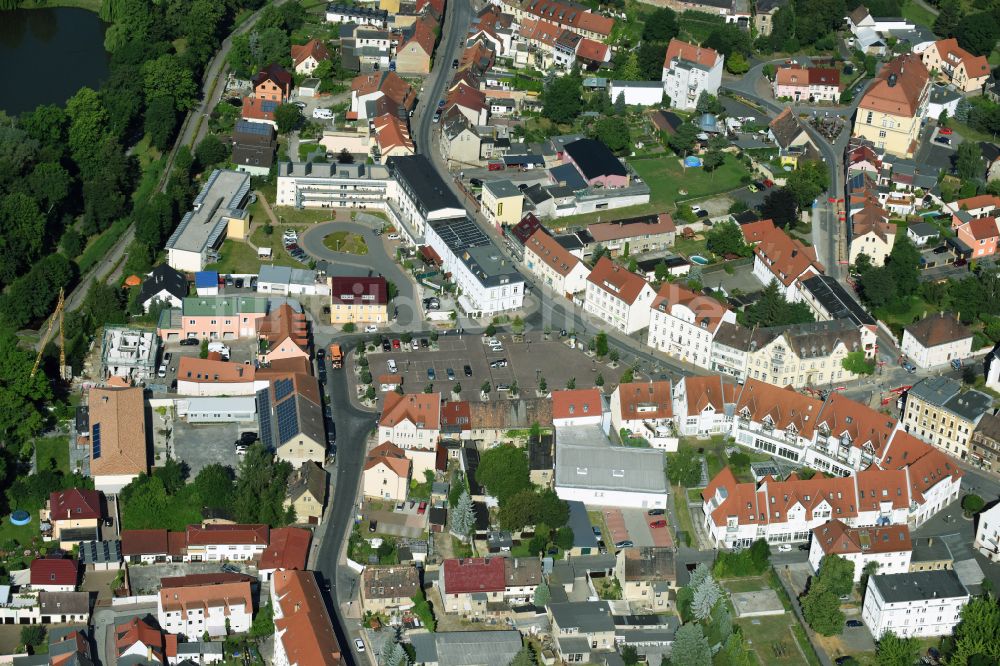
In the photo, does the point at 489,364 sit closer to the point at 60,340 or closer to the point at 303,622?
the point at 60,340

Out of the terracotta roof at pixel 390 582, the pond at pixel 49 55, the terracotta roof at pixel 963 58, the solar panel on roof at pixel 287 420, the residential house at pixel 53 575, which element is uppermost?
the terracotta roof at pixel 963 58

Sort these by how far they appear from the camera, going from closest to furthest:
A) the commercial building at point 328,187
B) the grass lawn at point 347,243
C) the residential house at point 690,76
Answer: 1. the grass lawn at point 347,243
2. the commercial building at point 328,187
3. the residential house at point 690,76

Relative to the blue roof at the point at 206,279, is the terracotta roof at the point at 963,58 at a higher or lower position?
higher

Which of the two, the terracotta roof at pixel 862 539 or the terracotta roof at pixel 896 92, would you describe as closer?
the terracotta roof at pixel 862 539

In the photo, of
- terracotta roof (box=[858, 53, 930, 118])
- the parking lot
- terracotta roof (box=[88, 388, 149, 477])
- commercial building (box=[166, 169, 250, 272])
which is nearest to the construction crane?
terracotta roof (box=[88, 388, 149, 477])

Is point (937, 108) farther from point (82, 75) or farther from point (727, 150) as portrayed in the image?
point (82, 75)

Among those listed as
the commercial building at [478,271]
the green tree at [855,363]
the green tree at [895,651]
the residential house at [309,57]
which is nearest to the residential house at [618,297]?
the commercial building at [478,271]

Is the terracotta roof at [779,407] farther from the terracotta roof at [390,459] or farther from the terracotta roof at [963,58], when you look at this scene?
the terracotta roof at [963,58]
